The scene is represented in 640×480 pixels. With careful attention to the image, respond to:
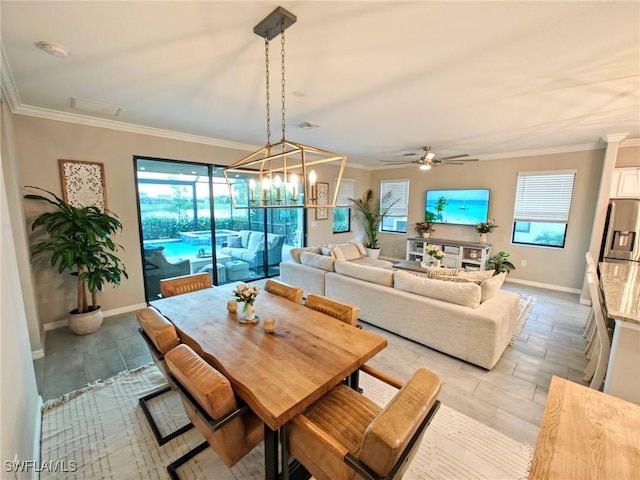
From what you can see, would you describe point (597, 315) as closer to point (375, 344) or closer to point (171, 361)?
point (375, 344)

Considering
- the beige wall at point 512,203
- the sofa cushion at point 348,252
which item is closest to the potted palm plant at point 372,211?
the beige wall at point 512,203

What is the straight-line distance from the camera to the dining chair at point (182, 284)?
2666mm

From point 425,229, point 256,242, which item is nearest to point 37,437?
point 256,242

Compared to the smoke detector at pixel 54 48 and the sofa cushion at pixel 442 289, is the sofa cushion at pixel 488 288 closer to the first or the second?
the sofa cushion at pixel 442 289

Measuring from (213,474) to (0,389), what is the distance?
116cm

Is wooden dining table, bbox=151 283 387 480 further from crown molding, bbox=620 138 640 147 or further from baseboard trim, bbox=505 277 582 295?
crown molding, bbox=620 138 640 147

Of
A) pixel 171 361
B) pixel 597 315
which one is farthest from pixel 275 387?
pixel 597 315

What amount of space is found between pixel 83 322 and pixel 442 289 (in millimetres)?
4111

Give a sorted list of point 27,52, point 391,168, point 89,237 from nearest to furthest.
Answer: point 27,52, point 89,237, point 391,168

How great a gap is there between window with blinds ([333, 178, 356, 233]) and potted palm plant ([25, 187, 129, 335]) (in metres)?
4.80

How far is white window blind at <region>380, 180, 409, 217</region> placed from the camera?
7020 mm

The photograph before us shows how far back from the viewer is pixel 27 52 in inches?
74.2

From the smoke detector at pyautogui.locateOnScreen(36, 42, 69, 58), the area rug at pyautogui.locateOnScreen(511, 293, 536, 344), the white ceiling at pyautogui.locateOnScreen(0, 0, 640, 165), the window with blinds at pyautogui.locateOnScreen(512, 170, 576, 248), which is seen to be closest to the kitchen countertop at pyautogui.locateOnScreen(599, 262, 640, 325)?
the area rug at pyautogui.locateOnScreen(511, 293, 536, 344)

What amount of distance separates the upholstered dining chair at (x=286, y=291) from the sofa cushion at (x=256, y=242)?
9.39 feet
